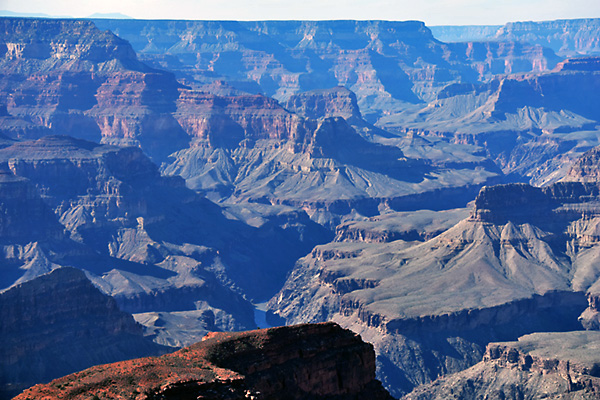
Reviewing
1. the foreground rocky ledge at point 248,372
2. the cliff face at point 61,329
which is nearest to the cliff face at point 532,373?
the cliff face at point 61,329

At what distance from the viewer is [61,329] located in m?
128

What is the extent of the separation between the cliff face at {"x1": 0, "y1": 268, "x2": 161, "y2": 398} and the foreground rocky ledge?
6747 centimetres

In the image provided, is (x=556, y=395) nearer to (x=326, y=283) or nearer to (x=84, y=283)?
(x=84, y=283)

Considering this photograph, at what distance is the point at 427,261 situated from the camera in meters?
178

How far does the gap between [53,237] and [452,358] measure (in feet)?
266

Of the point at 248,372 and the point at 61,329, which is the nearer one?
the point at 248,372

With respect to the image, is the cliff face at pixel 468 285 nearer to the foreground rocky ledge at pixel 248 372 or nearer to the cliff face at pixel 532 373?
the cliff face at pixel 532 373

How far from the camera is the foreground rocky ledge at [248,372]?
158ft

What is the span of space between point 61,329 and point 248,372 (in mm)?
79055

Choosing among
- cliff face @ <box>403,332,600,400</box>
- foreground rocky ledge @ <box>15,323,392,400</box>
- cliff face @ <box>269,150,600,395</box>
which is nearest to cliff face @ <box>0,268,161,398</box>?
cliff face @ <box>403,332,600,400</box>

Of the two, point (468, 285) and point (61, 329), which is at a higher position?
point (468, 285)

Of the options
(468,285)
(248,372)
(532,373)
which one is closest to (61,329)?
(532,373)

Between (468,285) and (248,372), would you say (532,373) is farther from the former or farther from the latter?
(248,372)

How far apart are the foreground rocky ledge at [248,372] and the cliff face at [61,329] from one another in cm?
6747
